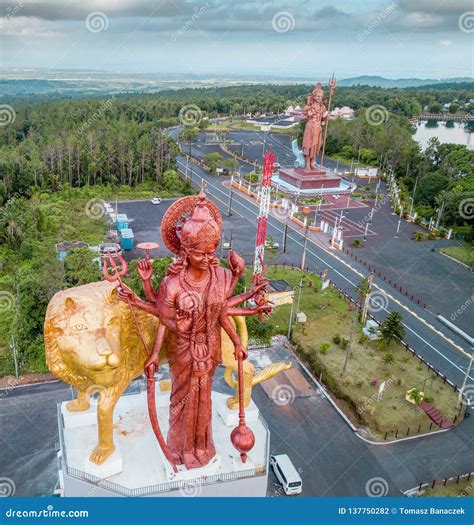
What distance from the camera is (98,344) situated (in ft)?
37.6

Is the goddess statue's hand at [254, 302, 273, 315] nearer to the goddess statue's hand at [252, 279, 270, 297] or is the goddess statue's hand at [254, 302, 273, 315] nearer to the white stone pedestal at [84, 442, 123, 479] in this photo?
the goddess statue's hand at [252, 279, 270, 297]

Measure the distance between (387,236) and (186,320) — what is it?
90.0 ft

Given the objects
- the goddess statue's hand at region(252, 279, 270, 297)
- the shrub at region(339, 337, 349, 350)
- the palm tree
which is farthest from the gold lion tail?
the palm tree

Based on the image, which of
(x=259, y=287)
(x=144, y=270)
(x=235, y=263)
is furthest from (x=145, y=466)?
(x=235, y=263)

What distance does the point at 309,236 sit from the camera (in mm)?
34875

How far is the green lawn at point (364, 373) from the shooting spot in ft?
58.5

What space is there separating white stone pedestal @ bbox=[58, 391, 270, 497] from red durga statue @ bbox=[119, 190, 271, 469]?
83 cm

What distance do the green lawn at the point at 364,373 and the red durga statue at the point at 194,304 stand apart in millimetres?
7997

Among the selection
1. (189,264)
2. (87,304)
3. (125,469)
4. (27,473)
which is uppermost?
(189,264)

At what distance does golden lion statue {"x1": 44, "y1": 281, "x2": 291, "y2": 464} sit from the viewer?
11.4 m

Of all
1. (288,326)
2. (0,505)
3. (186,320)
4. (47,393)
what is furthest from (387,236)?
(0,505)

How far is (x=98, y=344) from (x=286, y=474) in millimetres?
6843

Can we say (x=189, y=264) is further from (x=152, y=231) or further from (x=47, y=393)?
(x=152, y=231)

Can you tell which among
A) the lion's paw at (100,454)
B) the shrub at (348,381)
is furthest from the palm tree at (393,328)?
the lion's paw at (100,454)
